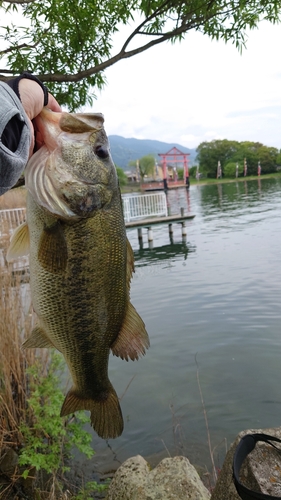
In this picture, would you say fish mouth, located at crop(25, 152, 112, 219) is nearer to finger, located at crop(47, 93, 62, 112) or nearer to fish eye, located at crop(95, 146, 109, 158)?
fish eye, located at crop(95, 146, 109, 158)

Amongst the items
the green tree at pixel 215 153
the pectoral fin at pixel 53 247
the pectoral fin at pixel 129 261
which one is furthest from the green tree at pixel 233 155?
the pectoral fin at pixel 53 247

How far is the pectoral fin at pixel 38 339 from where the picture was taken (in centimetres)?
214

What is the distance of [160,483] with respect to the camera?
138 inches

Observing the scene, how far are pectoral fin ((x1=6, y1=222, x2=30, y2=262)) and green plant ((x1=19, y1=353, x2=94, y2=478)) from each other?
269cm

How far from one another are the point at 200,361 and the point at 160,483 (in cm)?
474

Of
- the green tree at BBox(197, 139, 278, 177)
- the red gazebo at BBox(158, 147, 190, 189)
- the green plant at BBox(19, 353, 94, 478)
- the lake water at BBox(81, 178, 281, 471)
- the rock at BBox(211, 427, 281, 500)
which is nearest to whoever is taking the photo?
the rock at BBox(211, 427, 281, 500)

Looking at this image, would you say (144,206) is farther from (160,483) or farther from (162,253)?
(160,483)

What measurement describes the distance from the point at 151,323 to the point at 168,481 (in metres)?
6.98

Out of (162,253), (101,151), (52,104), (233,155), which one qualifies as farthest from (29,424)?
(233,155)

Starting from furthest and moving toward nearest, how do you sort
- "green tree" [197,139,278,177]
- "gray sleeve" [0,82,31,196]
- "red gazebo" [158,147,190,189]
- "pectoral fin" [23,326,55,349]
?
"green tree" [197,139,278,177] < "red gazebo" [158,147,190,189] < "pectoral fin" [23,326,55,349] < "gray sleeve" [0,82,31,196]

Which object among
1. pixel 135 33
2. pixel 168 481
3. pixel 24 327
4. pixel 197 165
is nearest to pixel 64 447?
pixel 24 327

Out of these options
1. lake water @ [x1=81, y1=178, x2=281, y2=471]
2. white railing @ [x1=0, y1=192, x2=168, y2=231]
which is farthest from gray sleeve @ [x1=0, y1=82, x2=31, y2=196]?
white railing @ [x1=0, y1=192, x2=168, y2=231]

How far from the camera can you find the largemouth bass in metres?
1.91

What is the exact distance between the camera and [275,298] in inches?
447
